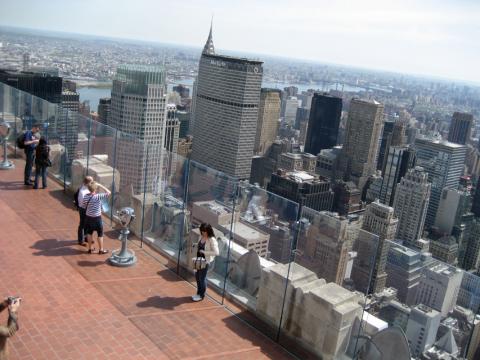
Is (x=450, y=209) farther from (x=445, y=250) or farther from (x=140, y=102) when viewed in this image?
(x=140, y=102)

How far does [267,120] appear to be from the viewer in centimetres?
12800

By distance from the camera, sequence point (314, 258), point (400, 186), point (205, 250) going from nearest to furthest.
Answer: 1. point (314, 258)
2. point (205, 250)
3. point (400, 186)

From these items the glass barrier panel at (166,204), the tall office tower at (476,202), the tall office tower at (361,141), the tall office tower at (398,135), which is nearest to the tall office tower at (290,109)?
the tall office tower at (361,141)

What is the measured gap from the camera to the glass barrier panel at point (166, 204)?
7.57 metres

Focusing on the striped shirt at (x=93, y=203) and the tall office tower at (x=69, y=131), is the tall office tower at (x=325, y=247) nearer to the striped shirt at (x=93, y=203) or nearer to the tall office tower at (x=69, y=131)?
the striped shirt at (x=93, y=203)

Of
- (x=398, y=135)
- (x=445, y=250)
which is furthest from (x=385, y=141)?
(x=445, y=250)

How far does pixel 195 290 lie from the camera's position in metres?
6.82

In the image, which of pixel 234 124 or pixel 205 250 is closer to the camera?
pixel 205 250

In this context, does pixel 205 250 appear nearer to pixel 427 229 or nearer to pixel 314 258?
pixel 314 258

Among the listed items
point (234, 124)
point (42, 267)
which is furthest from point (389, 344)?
point (234, 124)

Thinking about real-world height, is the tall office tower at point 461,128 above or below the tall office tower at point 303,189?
above

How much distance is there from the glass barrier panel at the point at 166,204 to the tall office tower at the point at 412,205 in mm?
73644

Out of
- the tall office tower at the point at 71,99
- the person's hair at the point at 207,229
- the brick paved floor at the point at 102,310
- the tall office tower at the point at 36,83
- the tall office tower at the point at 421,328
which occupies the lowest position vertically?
the tall office tower at the point at 71,99

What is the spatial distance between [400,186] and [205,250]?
3321 inches
